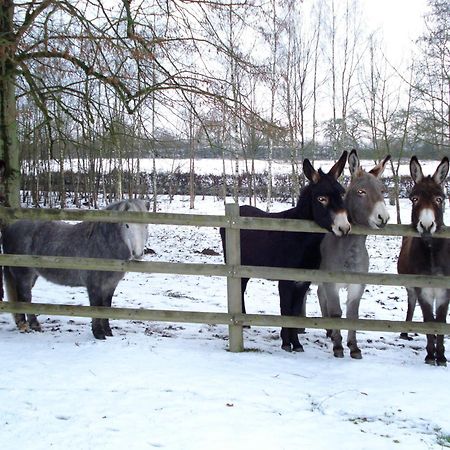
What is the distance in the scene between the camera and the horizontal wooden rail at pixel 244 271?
189 inches

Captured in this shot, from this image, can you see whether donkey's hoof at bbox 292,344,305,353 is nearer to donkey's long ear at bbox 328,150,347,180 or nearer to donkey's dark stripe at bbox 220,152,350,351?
donkey's dark stripe at bbox 220,152,350,351

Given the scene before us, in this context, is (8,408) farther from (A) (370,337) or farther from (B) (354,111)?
(B) (354,111)

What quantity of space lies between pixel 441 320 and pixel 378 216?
1451 millimetres

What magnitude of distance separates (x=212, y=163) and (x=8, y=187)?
4308 centimetres

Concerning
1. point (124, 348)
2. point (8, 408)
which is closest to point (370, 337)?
point (124, 348)

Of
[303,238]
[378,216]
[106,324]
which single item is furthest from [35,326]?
[378,216]

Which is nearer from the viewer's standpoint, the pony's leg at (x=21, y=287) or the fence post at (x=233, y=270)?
the fence post at (x=233, y=270)

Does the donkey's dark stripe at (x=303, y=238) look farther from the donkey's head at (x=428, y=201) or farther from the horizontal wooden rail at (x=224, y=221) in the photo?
the donkey's head at (x=428, y=201)

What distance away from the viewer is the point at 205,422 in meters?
3.27

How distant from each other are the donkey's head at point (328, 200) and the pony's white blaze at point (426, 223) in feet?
2.40

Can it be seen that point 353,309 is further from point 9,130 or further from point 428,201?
point 9,130

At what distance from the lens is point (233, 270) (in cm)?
489

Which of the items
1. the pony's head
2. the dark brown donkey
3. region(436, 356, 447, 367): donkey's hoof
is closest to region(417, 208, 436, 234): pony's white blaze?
the dark brown donkey

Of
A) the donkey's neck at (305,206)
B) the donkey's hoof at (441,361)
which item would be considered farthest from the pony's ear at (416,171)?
the donkey's hoof at (441,361)
